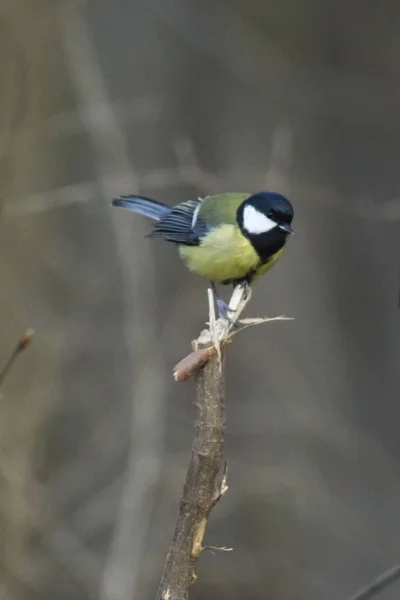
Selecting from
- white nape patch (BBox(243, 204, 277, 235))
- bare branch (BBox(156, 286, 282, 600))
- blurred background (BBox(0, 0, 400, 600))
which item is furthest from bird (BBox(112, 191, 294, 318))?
blurred background (BBox(0, 0, 400, 600))

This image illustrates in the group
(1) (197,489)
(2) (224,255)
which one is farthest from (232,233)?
(1) (197,489)

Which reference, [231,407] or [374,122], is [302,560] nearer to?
[231,407]

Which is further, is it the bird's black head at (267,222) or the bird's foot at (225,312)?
the bird's black head at (267,222)

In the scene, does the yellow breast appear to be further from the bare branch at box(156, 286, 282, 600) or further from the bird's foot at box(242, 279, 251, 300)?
the bare branch at box(156, 286, 282, 600)

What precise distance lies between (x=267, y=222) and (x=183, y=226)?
11.3 inches

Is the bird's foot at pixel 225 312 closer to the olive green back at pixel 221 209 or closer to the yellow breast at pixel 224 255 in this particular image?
the yellow breast at pixel 224 255

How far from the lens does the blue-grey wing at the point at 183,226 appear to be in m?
1.94

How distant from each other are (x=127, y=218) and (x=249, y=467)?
1179 millimetres

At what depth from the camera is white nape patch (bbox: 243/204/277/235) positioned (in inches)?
70.2

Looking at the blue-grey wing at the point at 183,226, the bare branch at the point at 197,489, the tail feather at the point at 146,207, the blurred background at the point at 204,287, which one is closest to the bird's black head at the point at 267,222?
the blue-grey wing at the point at 183,226

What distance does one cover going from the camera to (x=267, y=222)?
178 centimetres

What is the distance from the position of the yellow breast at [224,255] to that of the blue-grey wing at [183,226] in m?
0.03

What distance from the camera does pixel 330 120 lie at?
3.21 m

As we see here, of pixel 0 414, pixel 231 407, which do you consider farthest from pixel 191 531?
pixel 231 407
